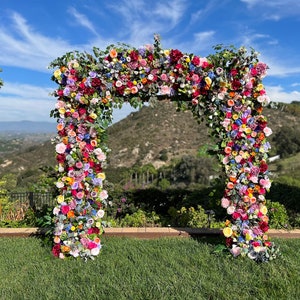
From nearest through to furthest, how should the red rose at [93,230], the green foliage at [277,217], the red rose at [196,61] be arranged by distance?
1. the red rose at [196,61]
2. the red rose at [93,230]
3. the green foliage at [277,217]

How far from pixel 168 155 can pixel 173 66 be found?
29.3 m

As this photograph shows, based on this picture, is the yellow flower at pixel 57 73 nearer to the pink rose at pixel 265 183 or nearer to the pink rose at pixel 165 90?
the pink rose at pixel 165 90

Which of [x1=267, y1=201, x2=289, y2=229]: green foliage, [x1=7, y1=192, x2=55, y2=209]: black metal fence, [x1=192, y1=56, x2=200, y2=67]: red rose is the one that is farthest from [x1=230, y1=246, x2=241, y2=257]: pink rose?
[x1=7, y1=192, x2=55, y2=209]: black metal fence

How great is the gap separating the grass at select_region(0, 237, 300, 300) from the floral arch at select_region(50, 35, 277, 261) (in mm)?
323

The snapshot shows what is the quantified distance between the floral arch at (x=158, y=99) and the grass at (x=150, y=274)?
0.32 metres

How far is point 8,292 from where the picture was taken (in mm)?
3723

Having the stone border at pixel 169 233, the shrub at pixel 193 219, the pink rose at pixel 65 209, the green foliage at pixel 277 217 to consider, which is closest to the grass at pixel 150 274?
the stone border at pixel 169 233

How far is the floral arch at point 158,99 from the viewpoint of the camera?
183 inches

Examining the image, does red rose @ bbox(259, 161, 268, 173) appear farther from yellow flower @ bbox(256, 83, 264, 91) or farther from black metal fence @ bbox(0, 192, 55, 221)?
black metal fence @ bbox(0, 192, 55, 221)

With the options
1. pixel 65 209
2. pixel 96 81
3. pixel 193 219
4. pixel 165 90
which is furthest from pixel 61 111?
pixel 193 219

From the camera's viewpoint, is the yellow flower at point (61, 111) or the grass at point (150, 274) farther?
the yellow flower at point (61, 111)

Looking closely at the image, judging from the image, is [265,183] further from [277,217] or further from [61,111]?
[61,111]

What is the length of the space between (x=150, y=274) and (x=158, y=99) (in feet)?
7.99

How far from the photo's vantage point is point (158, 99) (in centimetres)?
495
